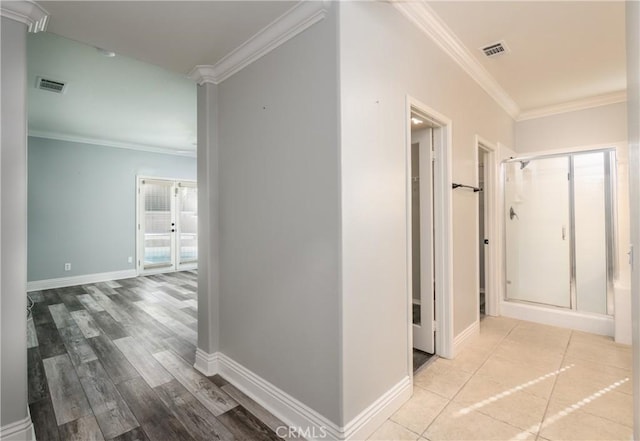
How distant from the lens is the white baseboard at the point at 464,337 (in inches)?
106

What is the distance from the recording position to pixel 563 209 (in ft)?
11.9

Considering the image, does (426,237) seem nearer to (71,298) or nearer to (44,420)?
(44,420)

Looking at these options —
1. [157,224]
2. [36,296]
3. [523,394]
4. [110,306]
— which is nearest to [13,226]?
[110,306]

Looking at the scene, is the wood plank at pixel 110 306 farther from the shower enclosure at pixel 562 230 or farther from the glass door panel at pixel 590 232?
the glass door panel at pixel 590 232

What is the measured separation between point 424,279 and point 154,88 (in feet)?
12.0

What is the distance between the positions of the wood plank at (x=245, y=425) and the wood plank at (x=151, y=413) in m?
0.23

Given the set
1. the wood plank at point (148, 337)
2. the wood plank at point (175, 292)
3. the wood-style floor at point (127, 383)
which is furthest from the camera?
the wood plank at point (175, 292)

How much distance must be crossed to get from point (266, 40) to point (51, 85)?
302cm

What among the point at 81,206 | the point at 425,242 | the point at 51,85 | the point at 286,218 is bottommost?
the point at 425,242

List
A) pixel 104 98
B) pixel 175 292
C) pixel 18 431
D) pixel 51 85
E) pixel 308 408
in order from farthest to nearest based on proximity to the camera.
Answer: pixel 175 292
pixel 104 98
pixel 51 85
pixel 308 408
pixel 18 431

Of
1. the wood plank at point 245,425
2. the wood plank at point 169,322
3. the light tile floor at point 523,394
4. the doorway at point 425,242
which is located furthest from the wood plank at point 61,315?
the doorway at point 425,242

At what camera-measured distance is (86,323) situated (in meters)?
3.59

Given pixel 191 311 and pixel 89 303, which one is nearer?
pixel 191 311

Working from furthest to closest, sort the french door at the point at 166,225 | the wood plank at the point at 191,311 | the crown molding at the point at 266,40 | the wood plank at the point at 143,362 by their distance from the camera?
the french door at the point at 166,225 → the wood plank at the point at 191,311 → the wood plank at the point at 143,362 → the crown molding at the point at 266,40
